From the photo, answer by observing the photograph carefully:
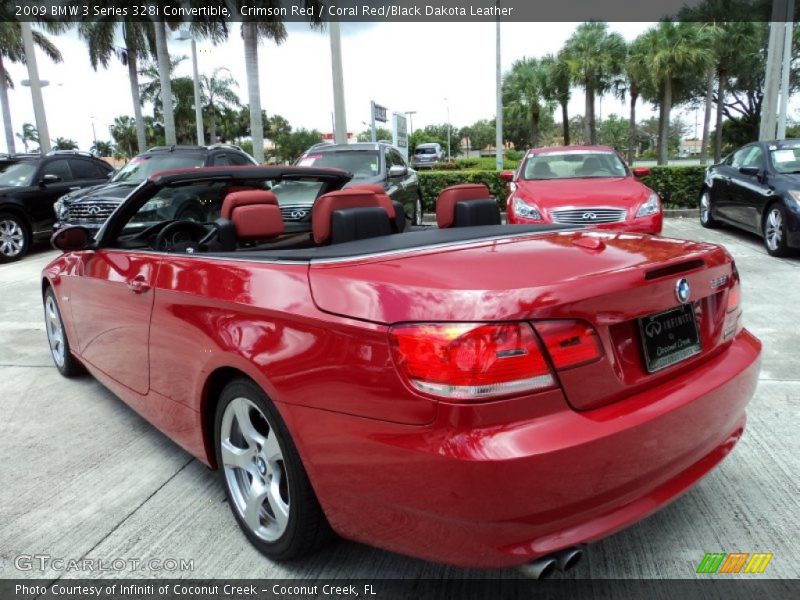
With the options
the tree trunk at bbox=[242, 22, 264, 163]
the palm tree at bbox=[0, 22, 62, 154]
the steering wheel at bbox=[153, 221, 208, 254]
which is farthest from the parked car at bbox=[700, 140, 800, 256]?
the palm tree at bbox=[0, 22, 62, 154]

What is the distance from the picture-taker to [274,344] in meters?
2.11

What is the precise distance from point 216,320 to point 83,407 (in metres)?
2.25

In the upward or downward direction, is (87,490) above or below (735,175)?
below

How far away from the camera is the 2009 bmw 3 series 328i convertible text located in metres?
1.70

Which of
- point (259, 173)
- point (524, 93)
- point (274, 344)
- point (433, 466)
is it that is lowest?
point (433, 466)

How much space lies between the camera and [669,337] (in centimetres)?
209

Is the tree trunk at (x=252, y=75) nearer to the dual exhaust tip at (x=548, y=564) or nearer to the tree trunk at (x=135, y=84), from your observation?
the tree trunk at (x=135, y=84)

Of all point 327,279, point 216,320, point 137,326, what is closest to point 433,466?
point 327,279

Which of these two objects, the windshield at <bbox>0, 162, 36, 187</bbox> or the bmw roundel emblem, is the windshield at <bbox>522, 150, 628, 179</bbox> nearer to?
the bmw roundel emblem

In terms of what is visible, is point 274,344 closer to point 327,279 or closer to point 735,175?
point 327,279

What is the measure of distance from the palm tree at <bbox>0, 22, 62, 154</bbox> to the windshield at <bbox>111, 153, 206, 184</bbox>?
24.2 m

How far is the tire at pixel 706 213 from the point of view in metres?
10.8

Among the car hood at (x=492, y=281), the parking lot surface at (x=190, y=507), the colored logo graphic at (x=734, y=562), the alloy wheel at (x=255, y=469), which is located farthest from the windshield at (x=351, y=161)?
the colored logo graphic at (x=734, y=562)

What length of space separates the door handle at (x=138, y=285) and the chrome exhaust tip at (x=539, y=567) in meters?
2.06
